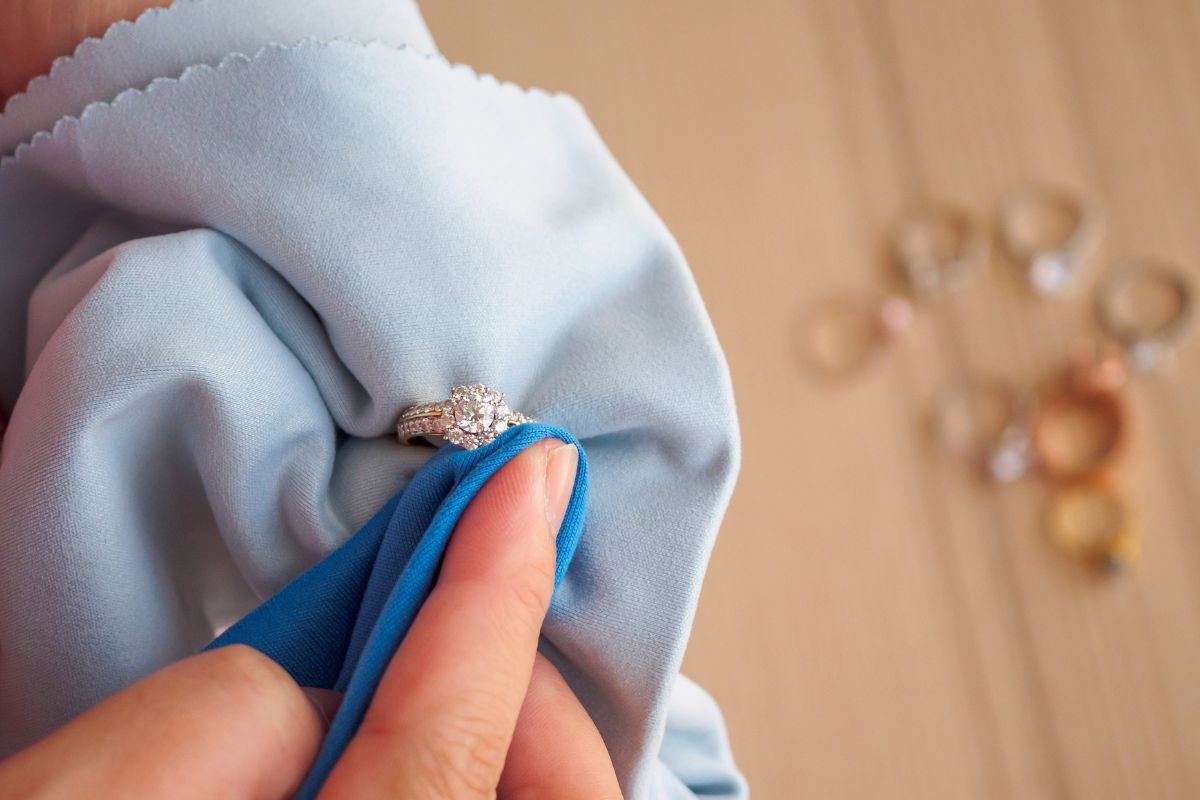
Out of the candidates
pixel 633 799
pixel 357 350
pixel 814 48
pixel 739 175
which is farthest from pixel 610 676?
pixel 814 48

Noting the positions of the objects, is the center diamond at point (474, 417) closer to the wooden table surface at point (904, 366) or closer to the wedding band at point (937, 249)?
the wooden table surface at point (904, 366)

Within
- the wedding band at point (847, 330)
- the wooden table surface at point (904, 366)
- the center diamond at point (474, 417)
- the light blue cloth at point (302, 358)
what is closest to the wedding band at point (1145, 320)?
the wooden table surface at point (904, 366)

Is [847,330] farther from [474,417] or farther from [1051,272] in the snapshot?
[474,417]

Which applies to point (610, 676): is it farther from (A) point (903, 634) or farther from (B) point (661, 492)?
(A) point (903, 634)

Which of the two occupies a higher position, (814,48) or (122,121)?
(814,48)

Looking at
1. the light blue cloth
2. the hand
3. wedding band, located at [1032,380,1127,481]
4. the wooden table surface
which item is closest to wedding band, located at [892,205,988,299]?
the wooden table surface

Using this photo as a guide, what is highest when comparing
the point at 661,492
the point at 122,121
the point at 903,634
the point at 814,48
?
→ the point at 814,48
